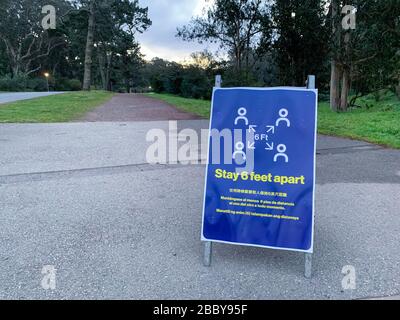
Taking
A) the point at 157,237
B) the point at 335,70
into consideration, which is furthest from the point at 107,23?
the point at 157,237

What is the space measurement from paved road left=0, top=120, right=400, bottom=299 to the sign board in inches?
12.6

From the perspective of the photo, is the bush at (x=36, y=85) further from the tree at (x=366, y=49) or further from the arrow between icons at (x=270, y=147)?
the arrow between icons at (x=270, y=147)

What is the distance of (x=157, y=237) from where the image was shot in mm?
3305

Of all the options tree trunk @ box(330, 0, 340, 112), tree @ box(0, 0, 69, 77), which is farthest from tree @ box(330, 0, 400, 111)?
tree @ box(0, 0, 69, 77)

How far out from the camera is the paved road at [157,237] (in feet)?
8.32

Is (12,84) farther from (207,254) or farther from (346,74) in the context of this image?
(207,254)

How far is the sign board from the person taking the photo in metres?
2.68

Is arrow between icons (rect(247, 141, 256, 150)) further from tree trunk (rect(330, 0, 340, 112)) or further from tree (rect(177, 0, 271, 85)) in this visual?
tree (rect(177, 0, 271, 85))

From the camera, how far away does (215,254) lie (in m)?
Answer: 3.05

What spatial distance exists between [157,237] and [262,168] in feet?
4.14

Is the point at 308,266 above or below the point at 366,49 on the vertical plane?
below

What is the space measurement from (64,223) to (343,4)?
1581 cm

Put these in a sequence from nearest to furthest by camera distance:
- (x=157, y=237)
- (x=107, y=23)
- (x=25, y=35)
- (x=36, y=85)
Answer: (x=157, y=237)
(x=107, y=23)
(x=36, y=85)
(x=25, y=35)
